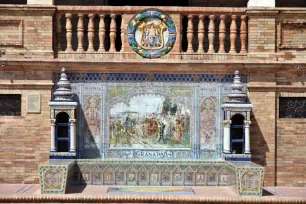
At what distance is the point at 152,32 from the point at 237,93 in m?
2.31

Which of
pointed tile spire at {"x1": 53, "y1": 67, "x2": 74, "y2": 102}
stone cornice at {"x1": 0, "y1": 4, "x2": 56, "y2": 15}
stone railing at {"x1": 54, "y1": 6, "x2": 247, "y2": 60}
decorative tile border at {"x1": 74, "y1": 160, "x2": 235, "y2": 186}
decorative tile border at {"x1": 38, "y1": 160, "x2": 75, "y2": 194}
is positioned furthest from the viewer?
stone railing at {"x1": 54, "y1": 6, "x2": 247, "y2": 60}

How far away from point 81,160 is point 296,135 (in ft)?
15.6

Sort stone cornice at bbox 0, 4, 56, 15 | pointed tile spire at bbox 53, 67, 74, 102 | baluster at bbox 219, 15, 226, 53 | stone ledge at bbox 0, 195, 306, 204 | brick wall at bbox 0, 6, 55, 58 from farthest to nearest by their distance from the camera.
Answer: baluster at bbox 219, 15, 226, 53
brick wall at bbox 0, 6, 55, 58
stone cornice at bbox 0, 4, 56, 15
pointed tile spire at bbox 53, 67, 74, 102
stone ledge at bbox 0, 195, 306, 204

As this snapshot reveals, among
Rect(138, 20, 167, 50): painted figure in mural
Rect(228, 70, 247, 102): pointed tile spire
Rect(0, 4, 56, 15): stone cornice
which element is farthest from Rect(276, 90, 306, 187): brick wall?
Rect(0, 4, 56, 15): stone cornice

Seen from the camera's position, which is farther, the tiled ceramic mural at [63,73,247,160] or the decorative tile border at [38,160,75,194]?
the tiled ceramic mural at [63,73,247,160]

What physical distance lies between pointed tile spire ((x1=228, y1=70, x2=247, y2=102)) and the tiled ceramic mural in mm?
485

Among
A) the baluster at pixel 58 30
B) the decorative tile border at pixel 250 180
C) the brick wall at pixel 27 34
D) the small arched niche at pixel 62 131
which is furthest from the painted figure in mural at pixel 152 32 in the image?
the decorative tile border at pixel 250 180

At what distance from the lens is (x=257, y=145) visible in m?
10.4

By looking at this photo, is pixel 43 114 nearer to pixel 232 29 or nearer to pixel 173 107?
pixel 173 107

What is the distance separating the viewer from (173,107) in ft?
34.2

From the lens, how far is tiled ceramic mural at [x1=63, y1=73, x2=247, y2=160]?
10.4 m

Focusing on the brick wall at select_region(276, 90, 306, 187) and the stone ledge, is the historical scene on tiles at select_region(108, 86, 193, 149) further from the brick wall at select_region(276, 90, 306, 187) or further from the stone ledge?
the brick wall at select_region(276, 90, 306, 187)

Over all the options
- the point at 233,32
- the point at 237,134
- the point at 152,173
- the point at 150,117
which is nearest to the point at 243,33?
the point at 233,32

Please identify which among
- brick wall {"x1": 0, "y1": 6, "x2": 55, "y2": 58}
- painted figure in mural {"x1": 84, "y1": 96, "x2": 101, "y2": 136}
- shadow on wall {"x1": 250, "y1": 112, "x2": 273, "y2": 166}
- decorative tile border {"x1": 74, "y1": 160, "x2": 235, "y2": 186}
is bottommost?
decorative tile border {"x1": 74, "y1": 160, "x2": 235, "y2": 186}
